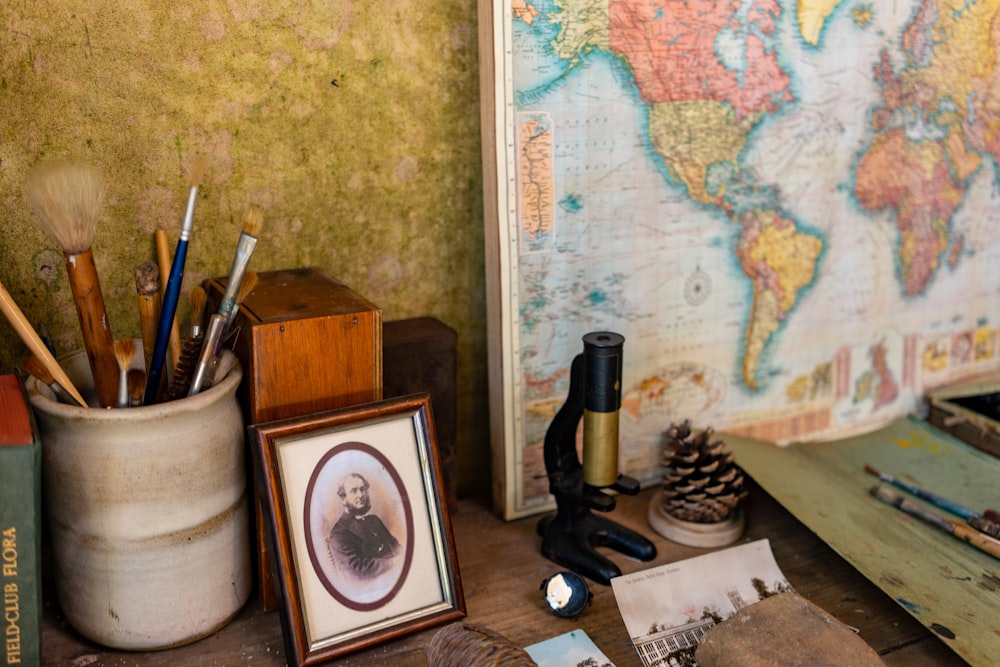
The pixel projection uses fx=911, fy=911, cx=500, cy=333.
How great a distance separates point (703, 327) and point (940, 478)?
1.29 ft

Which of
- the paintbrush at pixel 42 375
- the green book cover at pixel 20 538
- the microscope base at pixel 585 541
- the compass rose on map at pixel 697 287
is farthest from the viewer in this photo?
the compass rose on map at pixel 697 287

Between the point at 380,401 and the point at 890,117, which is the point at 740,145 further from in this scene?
the point at 380,401

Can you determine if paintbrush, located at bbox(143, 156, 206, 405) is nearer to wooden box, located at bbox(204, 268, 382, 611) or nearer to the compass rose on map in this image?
wooden box, located at bbox(204, 268, 382, 611)

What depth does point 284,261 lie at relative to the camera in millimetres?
1118

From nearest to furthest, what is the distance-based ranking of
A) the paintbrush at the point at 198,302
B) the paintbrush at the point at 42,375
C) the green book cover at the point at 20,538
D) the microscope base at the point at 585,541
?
1. the green book cover at the point at 20,538
2. the paintbrush at the point at 42,375
3. the paintbrush at the point at 198,302
4. the microscope base at the point at 585,541

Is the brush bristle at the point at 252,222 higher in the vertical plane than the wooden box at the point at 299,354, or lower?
higher

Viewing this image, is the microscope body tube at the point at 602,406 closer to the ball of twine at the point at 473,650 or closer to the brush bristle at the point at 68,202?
the ball of twine at the point at 473,650

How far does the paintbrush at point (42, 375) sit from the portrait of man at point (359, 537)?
287 mm

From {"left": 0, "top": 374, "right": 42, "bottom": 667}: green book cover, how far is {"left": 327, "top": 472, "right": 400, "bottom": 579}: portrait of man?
274 mm

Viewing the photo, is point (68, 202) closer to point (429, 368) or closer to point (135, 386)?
point (135, 386)

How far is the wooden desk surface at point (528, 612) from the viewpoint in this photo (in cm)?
94

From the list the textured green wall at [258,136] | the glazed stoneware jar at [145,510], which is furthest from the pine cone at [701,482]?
the glazed stoneware jar at [145,510]

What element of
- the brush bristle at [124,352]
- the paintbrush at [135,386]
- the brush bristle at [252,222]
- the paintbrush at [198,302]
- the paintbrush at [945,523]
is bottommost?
the paintbrush at [945,523]

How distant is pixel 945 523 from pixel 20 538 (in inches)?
40.6
